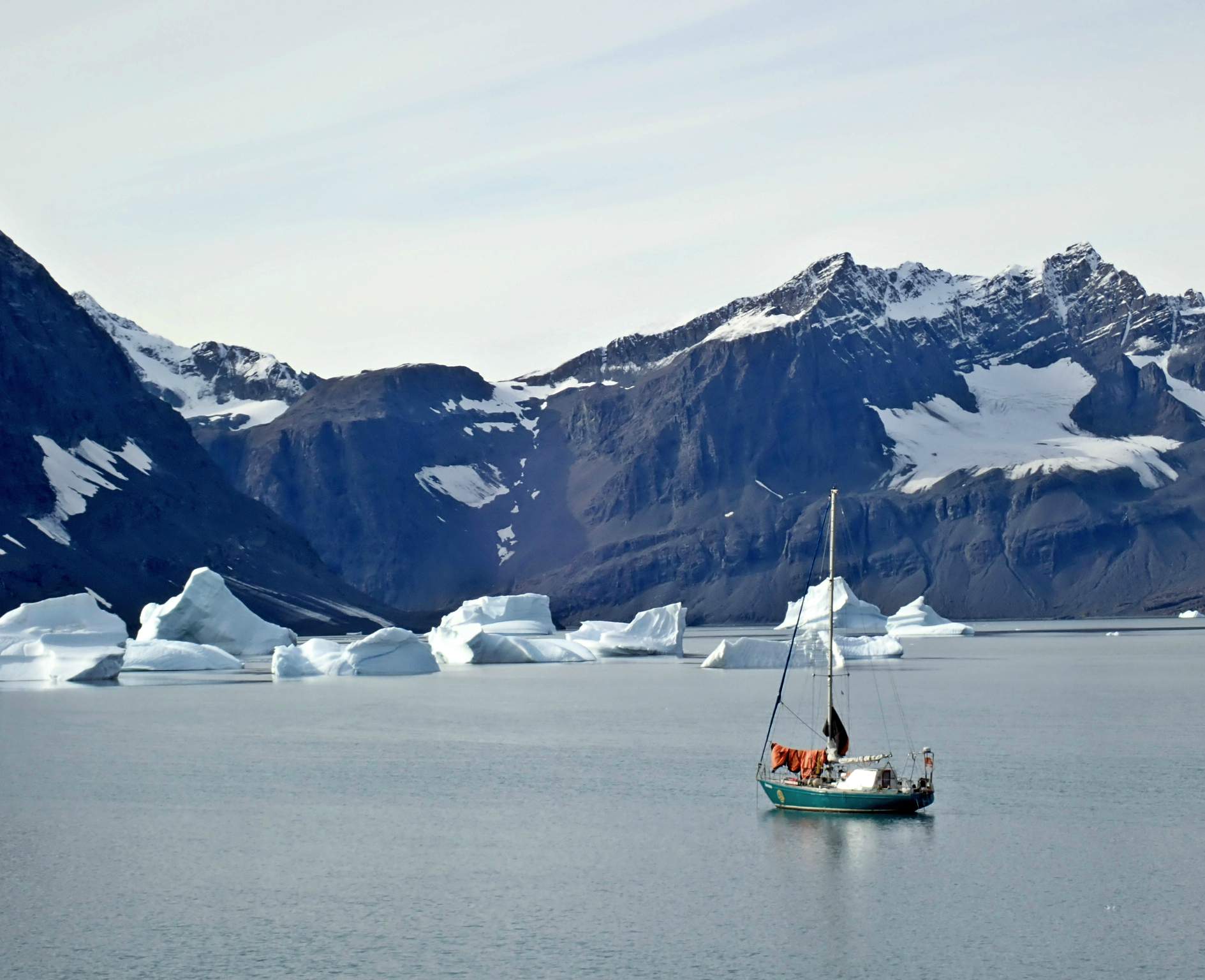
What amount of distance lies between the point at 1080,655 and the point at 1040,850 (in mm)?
130559

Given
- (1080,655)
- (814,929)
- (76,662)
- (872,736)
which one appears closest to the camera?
(814,929)

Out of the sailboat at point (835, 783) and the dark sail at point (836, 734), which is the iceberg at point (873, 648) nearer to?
the sailboat at point (835, 783)

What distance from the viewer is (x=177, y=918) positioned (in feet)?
140

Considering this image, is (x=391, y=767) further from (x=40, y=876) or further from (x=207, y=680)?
(x=207, y=680)

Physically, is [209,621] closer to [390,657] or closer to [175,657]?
[175,657]

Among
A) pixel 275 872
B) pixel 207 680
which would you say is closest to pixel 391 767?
pixel 275 872

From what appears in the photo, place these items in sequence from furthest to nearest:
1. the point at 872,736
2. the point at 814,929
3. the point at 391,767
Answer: the point at 872,736 → the point at 391,767 → the point at 814,929

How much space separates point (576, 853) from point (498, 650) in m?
119

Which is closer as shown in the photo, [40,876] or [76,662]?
[40,876]

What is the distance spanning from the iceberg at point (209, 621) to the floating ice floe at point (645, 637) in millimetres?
34764

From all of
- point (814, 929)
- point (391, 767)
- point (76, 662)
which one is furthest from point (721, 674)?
point (814, 929)

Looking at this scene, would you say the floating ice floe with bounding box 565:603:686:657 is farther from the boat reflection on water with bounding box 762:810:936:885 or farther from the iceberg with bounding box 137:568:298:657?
the boat reflection on water with bounding box 762:810:936:885

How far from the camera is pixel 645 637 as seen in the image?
182125 mm

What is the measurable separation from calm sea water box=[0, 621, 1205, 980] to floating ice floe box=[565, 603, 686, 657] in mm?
85910
